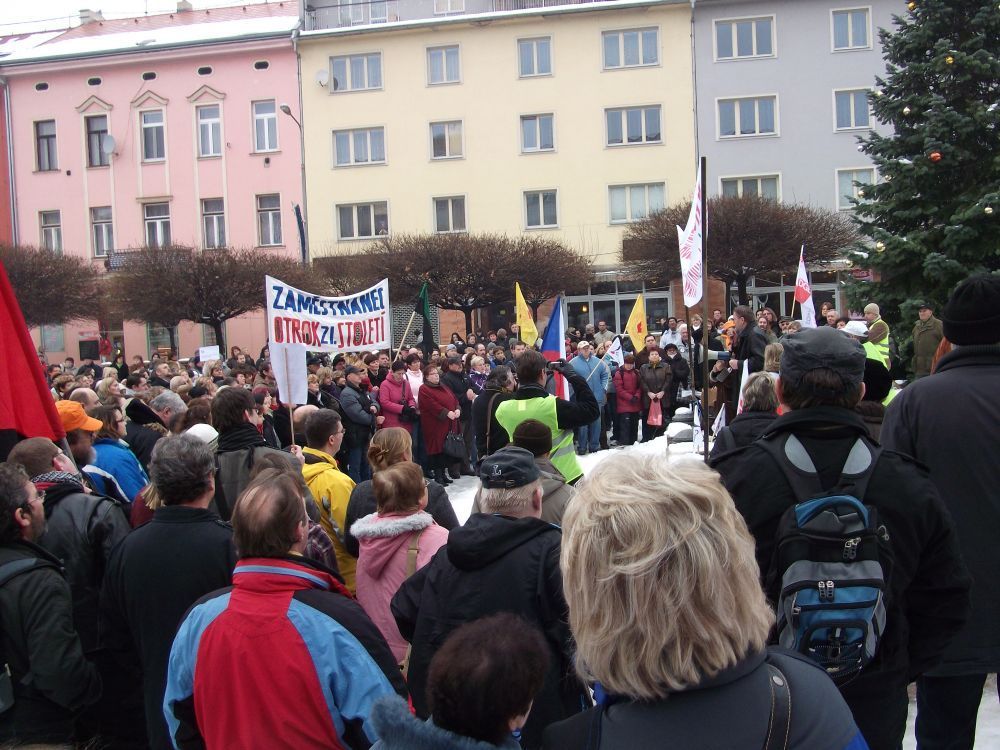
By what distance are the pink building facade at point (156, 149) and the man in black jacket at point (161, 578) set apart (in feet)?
111

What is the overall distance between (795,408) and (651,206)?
32696 mm

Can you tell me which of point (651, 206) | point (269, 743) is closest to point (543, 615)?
point (269, 743)

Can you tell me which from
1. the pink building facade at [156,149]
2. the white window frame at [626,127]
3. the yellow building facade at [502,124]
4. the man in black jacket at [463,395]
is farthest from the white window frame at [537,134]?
the man in black jacket at [463,395]

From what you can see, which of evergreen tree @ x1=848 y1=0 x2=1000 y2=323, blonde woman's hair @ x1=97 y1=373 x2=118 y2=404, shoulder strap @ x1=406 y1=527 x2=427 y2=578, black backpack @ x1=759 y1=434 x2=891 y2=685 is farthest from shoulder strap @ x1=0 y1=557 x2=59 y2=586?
evergreen tree @ x1=848 y1=0 x2=1000 y2=323

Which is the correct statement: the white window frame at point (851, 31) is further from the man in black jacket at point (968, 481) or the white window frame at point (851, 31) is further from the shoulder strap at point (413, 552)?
the shoulder strap at point (413, 552)

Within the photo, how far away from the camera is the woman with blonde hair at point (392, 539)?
4.06 meters

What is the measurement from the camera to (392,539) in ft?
13.5

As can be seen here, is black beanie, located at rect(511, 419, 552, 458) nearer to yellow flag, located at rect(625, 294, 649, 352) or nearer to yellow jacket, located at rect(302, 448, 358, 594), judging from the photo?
yellow jacket, located at rect(302, 448, 358, 594)

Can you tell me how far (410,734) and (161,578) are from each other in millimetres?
1907

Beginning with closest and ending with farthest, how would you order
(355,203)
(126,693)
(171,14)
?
(126,693) → (355,203) → (171,14)

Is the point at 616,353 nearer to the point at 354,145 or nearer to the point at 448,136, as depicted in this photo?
the point at 448,136

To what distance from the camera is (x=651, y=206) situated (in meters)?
34.7

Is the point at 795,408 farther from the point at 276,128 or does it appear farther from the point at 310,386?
the point at 276,128

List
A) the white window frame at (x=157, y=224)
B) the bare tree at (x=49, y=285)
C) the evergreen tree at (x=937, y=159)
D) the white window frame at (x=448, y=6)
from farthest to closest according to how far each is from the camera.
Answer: the white window frame at (x=157, y=224)
the white window frame at (x=448, y=6)
the bare tree at (x=49, y=285)
the evergreen tree at (x=937, y=159)
